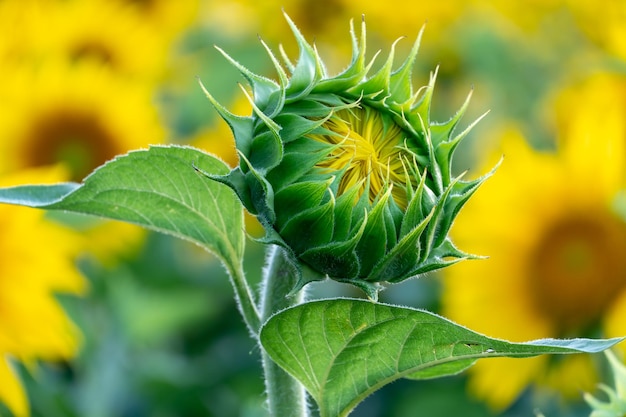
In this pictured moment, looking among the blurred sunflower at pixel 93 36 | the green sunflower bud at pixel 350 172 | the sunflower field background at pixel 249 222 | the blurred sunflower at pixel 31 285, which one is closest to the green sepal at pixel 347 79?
the green sunflower bud at pixel 350 172

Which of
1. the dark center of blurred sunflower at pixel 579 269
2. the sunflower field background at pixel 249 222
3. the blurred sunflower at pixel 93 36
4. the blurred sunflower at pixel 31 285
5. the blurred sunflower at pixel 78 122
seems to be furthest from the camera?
the blurred sunflower at pixel 93 36

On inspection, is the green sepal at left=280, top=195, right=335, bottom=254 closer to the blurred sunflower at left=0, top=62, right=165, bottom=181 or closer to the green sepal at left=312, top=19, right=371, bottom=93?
the green sepal at left=312, top=19, right=371, bottom=93

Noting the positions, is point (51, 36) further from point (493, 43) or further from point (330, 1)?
point (493, 43)

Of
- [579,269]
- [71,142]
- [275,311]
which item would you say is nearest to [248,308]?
[275,311]

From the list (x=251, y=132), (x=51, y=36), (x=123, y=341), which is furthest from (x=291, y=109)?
(x=51, y=36)

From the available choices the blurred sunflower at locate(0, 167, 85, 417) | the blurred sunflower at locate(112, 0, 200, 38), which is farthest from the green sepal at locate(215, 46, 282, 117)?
the blurred sunflower at locate(112, 0, 200, 38)

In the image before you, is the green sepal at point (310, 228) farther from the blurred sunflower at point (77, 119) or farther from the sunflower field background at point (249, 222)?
the blurred sunflower at point (77, 119)

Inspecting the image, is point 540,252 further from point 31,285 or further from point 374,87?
point 374,87
